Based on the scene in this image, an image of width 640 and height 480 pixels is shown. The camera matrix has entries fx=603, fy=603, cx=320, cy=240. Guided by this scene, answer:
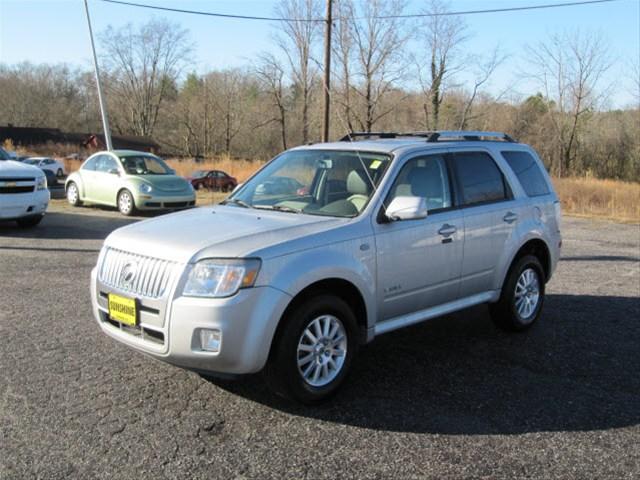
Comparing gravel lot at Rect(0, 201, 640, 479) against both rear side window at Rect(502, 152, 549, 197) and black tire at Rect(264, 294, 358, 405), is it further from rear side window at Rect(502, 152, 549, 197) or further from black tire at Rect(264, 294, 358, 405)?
rear side window at Rect(502, 152, 549, 197)

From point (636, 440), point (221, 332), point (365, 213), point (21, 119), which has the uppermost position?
point (21, 119)

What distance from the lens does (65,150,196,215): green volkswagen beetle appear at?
14.6 m

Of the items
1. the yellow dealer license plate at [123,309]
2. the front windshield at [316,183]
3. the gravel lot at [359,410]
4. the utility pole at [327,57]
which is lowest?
the gravel lot at [359,410]

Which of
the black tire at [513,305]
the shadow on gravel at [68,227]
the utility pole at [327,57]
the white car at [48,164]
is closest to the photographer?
the black tire at [513,305]

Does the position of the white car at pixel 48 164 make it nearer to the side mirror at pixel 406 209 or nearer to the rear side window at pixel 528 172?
the rear side window at pixel 528 172

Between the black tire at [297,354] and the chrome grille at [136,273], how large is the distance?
0.81 m

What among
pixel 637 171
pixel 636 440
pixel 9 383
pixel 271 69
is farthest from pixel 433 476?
pixel 271 69

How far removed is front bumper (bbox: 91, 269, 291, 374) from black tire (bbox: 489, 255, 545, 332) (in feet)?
8.98

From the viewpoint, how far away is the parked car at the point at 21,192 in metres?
11.0

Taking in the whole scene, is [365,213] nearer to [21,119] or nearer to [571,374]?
[571,374]

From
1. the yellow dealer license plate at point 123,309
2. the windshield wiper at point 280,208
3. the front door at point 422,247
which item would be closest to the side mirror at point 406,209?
the front door at point 422,247

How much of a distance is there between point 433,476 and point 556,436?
0.99 meters

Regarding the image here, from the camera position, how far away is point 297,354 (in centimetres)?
392

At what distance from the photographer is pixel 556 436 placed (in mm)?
3770
